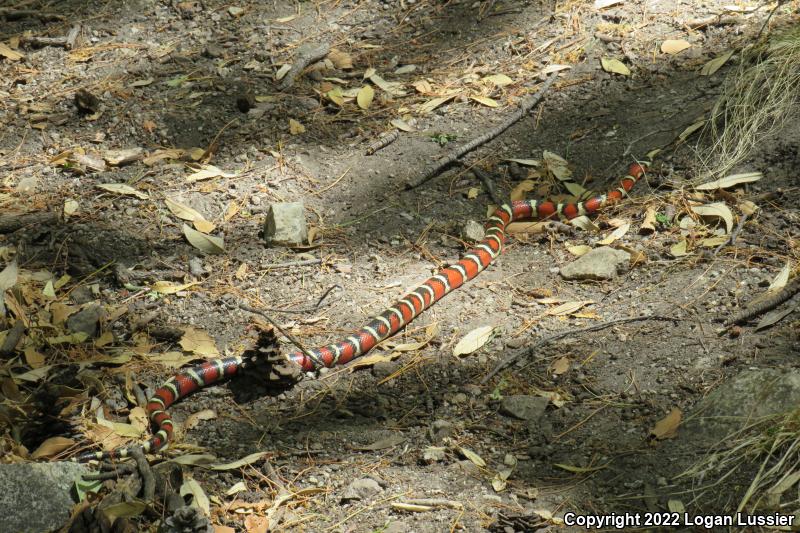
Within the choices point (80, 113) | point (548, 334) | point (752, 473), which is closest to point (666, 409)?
point (752, 473)

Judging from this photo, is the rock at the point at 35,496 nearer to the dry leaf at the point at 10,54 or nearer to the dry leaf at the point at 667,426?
the dry leaf at the point at 667,426

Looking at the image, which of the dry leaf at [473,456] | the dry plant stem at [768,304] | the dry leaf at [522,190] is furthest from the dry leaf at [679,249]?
the dry leaf at [473,456]

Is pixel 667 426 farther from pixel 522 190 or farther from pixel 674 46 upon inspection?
pixel 674 46

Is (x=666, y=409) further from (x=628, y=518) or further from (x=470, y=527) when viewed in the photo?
(x=470, y=527)

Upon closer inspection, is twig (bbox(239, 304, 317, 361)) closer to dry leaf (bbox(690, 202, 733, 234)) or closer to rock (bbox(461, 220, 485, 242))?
rock (bbox(461, 220, 485, 242))

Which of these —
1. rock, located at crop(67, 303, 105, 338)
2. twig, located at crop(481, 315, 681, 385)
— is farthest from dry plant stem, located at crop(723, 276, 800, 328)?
rock, located at crop(67, 303, 105, 338)
